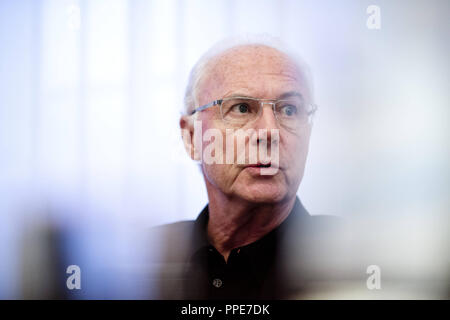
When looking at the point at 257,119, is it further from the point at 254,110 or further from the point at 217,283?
the point at 217,283

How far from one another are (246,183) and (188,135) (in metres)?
0.30

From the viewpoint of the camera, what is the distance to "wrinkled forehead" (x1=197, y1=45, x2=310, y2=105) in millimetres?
1537

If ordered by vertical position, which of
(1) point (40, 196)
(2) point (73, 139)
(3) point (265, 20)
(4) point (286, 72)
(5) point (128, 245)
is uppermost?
(3) point (265, 20)

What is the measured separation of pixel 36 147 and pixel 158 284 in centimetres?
73

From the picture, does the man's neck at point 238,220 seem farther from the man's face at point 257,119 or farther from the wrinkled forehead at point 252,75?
the wrinkled forehead at point 252,75

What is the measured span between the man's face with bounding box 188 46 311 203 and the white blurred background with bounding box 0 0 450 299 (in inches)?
3.1

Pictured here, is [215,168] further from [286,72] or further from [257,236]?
Answer: [286,72]

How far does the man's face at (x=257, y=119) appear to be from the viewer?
1.54m

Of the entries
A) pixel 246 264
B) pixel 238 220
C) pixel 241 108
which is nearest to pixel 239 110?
pixel 241 108

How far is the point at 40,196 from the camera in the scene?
1732 mm

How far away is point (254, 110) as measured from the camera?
1.53m

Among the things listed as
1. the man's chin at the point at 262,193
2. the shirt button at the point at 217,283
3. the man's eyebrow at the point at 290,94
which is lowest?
the shirt button at the point at 217,283

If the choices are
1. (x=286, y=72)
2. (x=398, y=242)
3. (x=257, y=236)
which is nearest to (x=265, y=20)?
(x=286, y=72)

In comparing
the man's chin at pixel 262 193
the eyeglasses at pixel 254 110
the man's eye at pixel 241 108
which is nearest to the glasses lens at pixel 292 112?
the eyeglasses at pixel 254 110
